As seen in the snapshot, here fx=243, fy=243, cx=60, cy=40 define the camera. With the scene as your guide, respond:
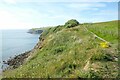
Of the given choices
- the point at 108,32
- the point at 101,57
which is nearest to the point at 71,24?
the point at 108,32

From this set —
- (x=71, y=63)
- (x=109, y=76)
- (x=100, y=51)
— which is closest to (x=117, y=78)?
(x=109, y=76)

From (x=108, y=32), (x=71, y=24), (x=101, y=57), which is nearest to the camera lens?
(x=101, y=57)

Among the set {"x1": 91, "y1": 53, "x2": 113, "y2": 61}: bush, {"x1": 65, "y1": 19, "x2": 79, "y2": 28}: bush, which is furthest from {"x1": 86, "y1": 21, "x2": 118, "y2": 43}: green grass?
{"x1": 65, "y1": 19, "x2": 79, "y2": 28}: bush

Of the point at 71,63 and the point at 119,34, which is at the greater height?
the point at 119,34

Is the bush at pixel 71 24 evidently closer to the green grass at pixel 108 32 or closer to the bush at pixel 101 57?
the green grass at pixel 108 32

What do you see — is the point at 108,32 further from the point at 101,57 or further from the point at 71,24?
the point at 71,24

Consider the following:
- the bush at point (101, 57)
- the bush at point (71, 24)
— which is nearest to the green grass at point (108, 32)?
the bush at point (101, 57)

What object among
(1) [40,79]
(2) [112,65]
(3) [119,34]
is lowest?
(1) [40,79]

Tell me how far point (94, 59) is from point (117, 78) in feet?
16.0

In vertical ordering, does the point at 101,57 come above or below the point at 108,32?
below

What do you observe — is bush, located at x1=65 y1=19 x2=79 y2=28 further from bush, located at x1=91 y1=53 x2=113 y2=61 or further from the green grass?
bush, located at x1=91 y1=53 x2=113 y2=61

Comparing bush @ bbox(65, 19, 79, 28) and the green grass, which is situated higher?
bush @ bbox(65, 19, 79, 28)

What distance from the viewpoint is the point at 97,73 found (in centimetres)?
2081

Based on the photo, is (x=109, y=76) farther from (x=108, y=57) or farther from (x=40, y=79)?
(x=40, y=79)
